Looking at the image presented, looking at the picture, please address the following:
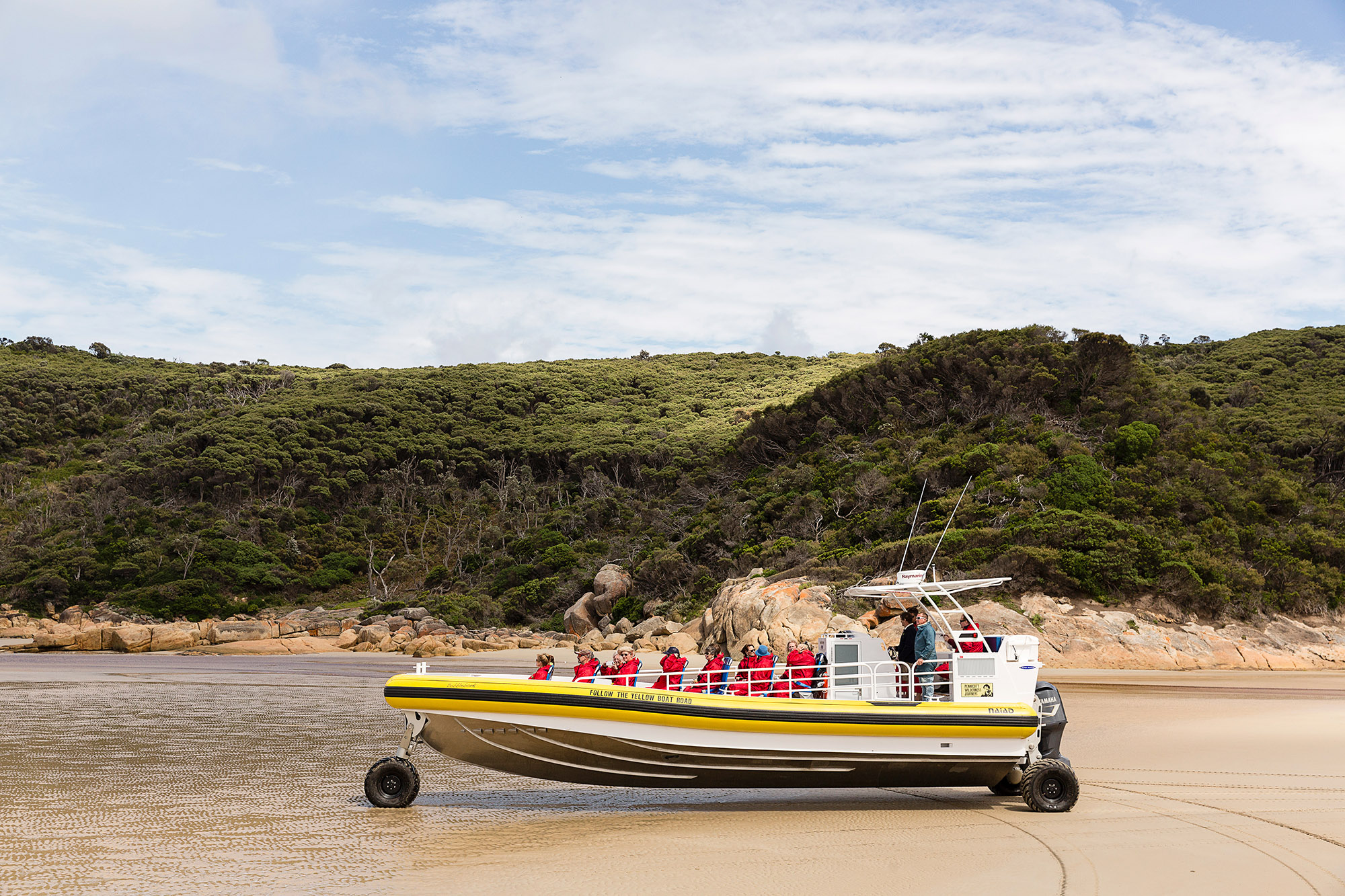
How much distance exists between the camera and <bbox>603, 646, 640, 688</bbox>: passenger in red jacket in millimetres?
10422

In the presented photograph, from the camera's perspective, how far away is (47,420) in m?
77.6

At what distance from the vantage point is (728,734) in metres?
9.87

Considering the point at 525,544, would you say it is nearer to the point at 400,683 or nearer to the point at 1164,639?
the point at 1164,639

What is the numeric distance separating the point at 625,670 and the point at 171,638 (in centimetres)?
3911

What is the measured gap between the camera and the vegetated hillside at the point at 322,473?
5600 centimetres

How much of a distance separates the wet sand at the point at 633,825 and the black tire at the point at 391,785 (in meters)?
0.20

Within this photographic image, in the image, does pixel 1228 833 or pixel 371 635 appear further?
pixel 371 635

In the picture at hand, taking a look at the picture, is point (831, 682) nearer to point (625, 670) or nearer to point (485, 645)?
point (625, 670)

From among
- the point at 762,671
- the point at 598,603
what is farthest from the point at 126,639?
the point at 762,671

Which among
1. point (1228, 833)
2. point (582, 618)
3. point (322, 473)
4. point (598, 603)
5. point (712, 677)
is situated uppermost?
point (322, 473)

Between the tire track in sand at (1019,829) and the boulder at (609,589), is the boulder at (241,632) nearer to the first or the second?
the boulder at (609,589)

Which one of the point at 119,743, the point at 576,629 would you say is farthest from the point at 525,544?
the point at 119,743

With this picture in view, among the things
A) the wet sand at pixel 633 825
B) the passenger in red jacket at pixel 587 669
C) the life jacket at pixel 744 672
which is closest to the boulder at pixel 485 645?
the wet sand at pixel 633 825

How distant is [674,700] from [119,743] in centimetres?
1021
